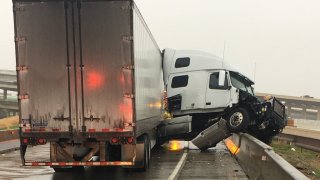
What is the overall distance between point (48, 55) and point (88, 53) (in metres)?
0.82

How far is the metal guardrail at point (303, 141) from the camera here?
2242 centimetres

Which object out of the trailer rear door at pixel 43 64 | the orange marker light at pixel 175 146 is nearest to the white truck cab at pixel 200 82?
the orange marker light at pixel 175 146

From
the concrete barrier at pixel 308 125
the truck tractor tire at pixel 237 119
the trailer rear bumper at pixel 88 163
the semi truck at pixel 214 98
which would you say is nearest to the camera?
the trailer rear bumper at pixel 88 163

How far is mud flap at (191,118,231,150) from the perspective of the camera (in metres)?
17.0

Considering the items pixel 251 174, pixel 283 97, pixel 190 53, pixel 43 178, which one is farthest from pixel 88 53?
pixel 283 97

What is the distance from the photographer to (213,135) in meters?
17.2

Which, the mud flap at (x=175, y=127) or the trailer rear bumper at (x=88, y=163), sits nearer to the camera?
the trailer rear bumper at (x=88, y=163)

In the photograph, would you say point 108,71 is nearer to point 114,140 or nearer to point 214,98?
point 114,140

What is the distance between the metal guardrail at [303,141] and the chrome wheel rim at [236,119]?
20.5 feet

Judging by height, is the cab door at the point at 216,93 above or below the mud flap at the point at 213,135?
above

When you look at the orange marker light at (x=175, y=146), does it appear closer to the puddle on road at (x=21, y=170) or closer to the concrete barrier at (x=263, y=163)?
the concrete barrier at (x=263, y=163)

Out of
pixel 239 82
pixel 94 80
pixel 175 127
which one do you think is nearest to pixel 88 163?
pixel 94 80

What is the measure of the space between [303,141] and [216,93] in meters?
8.52

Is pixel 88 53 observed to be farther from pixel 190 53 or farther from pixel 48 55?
pixel 190 53
